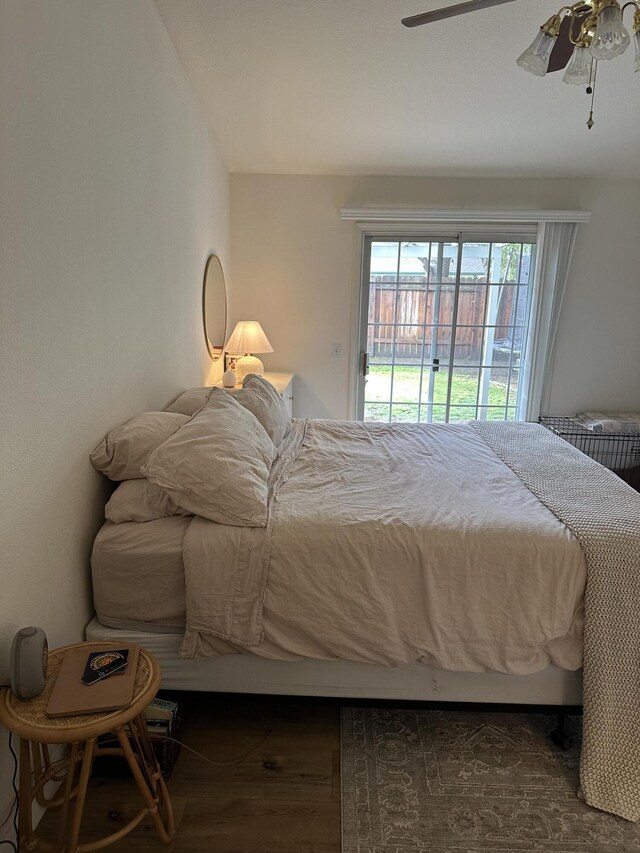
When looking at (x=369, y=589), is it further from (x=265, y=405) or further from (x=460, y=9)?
(x=460, y=9)

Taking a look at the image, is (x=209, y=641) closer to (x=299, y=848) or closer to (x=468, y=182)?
(x=299, y=848)

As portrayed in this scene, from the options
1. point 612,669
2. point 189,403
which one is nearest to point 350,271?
point 189,403

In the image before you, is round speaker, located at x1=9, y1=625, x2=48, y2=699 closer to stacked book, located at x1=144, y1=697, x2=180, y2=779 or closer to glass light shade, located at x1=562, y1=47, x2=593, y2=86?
stacked book, located at x1=144, y1=697, x2=180, y2=779

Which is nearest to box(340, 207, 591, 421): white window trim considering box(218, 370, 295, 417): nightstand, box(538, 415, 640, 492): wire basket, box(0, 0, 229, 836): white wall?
box(538, 415, 640, 492): wire basket

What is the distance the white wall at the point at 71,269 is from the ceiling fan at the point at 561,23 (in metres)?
1.03

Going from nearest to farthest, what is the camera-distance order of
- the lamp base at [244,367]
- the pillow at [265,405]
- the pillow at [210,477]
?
the pillow at [210,477], the pillow at [265,405], the lamp base at [244,367]

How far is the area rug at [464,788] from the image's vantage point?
152 centimetres

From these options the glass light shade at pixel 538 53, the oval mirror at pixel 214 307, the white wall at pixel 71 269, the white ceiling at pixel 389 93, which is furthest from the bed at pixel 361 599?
the white ceiling at pixel 389 93

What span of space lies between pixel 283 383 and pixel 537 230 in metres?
2.32

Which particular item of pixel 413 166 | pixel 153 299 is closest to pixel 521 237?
pixel 413 166

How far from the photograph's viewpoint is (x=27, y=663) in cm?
124

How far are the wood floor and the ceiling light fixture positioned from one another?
7.34 feet

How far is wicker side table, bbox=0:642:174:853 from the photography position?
3.90 ft

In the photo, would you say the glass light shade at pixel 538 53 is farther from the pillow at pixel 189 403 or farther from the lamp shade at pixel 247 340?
the lamp shade at pixel 247 340
